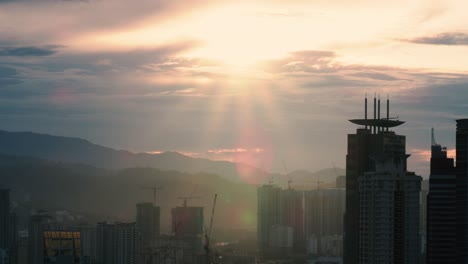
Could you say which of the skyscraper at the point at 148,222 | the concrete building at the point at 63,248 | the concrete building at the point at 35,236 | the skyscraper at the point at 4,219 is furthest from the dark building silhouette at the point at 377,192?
the skyscraper at the point at 4,219

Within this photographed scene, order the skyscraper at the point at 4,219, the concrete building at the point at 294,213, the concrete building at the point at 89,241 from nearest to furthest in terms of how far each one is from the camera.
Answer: the concrete building at the point at 89,241
the skyscraper at the point at 4,219
the concrete building at the point at 294,213

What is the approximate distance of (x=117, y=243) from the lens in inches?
3511

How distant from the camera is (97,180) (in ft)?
568

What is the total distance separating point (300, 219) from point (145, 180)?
4902cm

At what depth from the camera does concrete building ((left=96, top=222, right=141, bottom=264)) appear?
284 feet

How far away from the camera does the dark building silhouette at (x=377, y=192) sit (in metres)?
53.3

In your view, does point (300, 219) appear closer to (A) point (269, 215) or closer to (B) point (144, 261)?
(A) point (269, 215)

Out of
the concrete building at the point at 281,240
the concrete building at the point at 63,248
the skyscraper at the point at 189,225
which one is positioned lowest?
the concrete building at the point at 281,240

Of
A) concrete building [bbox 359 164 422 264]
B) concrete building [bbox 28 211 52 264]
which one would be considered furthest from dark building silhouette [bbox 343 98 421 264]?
concrete building [bbox 28 211 52 264]

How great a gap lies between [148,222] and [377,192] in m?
66.2

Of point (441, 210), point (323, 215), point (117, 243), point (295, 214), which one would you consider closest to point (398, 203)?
point (441, 210)

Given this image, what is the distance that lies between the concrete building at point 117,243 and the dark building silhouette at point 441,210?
103 ft

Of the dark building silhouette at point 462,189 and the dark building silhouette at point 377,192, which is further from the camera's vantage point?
the dark building silhouette at point 462,189

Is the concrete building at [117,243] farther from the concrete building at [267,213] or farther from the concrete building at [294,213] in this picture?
the concrete building at [294,213]
